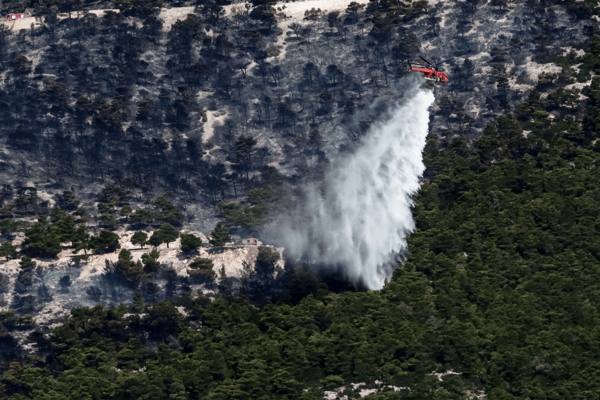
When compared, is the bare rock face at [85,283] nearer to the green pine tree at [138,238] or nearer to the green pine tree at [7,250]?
the green pine tree at [7,250]

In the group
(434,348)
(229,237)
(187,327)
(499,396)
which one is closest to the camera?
(499,396)

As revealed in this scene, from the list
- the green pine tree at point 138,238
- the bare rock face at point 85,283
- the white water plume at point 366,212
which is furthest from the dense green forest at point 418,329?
the green pine tree at point 138,238

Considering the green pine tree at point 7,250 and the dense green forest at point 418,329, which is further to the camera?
the green pine tree at point 7,250

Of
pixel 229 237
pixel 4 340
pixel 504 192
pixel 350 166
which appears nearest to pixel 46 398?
pixel 4 340

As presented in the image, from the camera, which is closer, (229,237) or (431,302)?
(431,302)

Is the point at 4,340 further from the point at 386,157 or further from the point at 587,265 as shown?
the point at 587,265

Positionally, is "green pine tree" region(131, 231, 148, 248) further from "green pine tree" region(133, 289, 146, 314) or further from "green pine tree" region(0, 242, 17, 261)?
"green pine tree" region(0, 242, 17, 261)

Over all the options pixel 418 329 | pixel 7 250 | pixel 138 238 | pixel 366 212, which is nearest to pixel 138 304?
pixel 138 238
